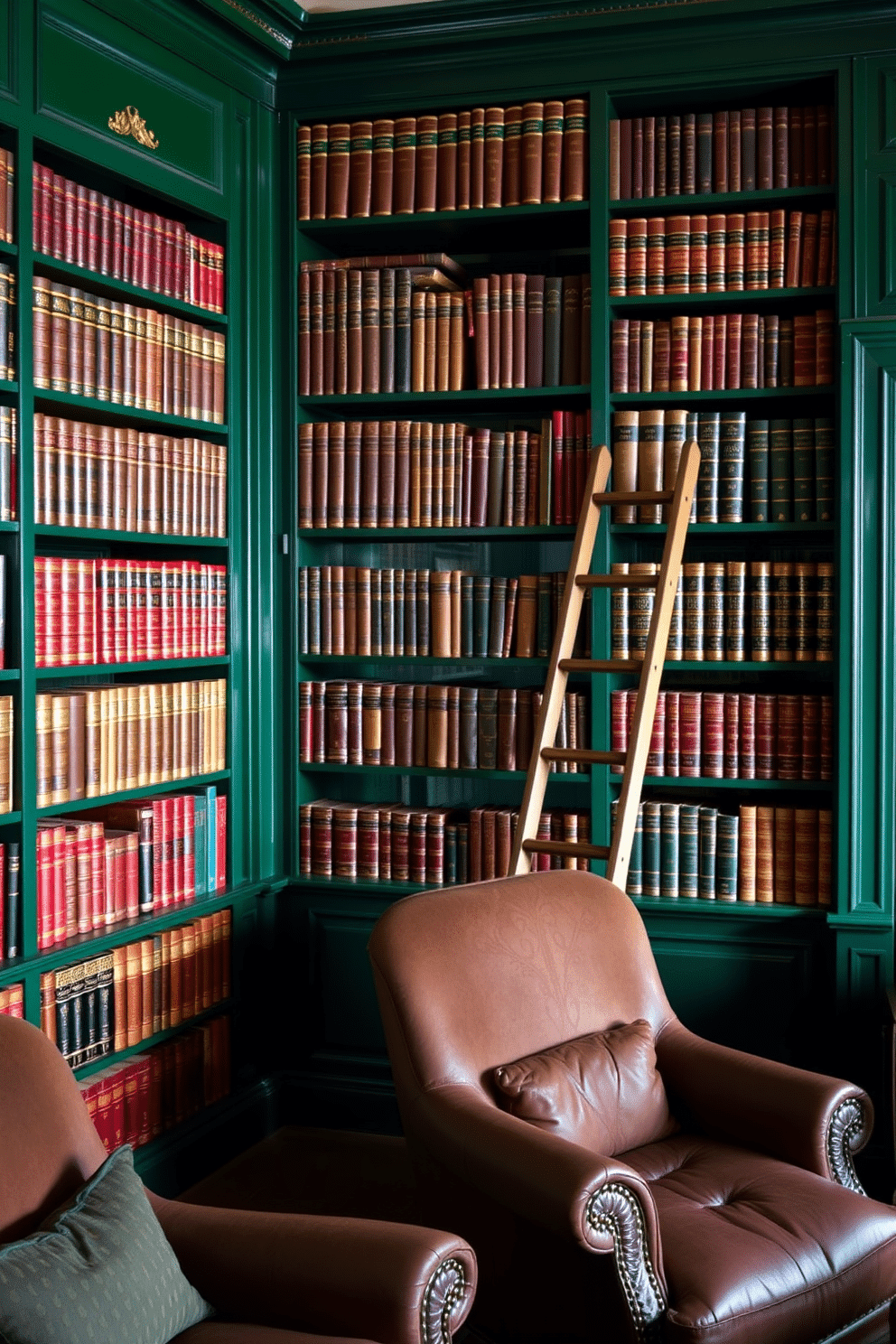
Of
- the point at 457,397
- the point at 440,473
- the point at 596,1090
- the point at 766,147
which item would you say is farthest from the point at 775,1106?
the point at 766,147

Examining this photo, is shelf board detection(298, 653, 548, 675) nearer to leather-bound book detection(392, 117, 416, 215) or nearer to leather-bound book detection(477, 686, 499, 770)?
leather-bound book detection(477, 686, 499, 770)

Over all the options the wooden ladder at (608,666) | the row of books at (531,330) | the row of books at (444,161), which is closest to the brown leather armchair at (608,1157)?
the wooden ladder at (608,666)

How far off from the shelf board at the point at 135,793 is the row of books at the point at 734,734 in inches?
43.1

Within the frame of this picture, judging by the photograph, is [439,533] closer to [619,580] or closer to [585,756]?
[619,580]

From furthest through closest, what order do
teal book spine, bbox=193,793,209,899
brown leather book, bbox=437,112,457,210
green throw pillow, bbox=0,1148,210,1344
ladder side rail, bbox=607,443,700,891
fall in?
brown leather book, bbox=437,112,457,210 → teal book spine, bbox=193,793,209,899 → ladder side rail, bbox=607,443,700,891 → green throw pillow, bbox=0,1148,210,1344

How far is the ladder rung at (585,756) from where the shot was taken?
3.36 m

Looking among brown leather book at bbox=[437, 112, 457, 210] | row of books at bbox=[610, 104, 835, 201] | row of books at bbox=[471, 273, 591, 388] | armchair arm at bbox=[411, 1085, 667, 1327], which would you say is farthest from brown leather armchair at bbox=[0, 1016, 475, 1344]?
row of books at bbox=[610, 104, 835, 201]

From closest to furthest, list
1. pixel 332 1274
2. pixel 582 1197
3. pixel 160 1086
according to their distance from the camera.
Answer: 1. pixel 332 1274
2. pixel 582 1197
3. pixel 160 1086

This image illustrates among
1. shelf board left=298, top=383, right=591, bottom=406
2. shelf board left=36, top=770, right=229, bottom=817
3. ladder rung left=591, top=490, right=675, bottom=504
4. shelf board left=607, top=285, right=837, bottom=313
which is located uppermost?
shelf board left=607, top=285, right=837, bottom=313

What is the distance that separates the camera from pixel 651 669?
3340 millimetres

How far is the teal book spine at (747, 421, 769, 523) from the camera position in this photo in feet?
11.4

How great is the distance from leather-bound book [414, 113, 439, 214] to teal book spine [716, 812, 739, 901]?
1842 mm

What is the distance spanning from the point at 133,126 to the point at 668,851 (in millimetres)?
2259

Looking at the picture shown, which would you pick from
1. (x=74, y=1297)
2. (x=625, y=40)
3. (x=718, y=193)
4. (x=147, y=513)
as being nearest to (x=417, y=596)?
(x=147, y=513)
